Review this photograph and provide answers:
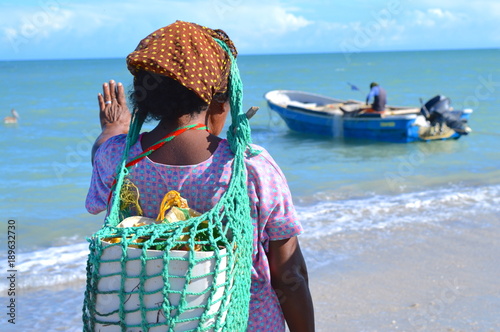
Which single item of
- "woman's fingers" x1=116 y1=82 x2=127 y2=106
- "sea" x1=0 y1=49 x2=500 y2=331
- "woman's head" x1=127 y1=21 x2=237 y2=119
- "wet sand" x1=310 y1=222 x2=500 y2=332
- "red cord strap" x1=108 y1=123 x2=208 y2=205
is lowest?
"sea" x1=0 y1=49 x2=500 y2=331

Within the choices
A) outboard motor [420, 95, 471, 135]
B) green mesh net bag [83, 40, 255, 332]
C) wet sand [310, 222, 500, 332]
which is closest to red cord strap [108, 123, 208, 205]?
green mesh net bag [83, 40, 255, 332]

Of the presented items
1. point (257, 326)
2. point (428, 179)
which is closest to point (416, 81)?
point (428, 179)

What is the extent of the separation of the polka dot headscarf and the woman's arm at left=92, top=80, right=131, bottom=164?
45cm

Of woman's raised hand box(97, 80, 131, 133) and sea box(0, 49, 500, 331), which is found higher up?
woman's raised hand box(97, 80, 131, 133)

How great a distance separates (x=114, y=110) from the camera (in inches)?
83.4

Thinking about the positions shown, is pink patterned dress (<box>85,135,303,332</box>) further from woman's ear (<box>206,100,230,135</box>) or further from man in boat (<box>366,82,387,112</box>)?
man in boat (<box>366,82,387,112</box>)

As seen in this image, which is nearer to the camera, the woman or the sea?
the woman

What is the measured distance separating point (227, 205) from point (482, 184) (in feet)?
28.8

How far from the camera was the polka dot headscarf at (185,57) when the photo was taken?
5.18 feet

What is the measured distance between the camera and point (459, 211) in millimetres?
7262

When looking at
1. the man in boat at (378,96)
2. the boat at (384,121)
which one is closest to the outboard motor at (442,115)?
the boat at (384,121)

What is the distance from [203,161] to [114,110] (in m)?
0.60

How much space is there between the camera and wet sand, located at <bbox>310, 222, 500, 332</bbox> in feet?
13.7

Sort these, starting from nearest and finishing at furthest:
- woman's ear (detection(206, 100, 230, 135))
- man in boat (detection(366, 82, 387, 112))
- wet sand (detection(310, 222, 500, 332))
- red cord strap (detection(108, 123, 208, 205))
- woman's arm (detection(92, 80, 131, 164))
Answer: red cord strap (detection(108, 123, 208, 205))
woman's ear (detection(206, 100, 230, 135))
woman's arm (detection(92, 80, 131, 164))
wet sand (detection(310, 222, 500, 332))
man in boat (detection(366, 82, 387, 112))
